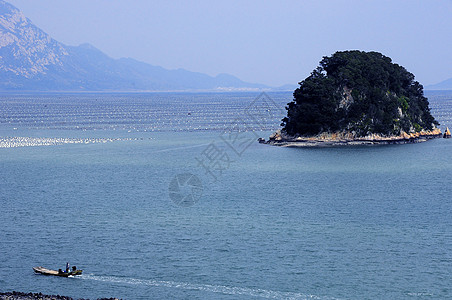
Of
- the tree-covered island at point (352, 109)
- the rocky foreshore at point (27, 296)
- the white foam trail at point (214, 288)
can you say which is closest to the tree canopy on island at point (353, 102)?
the tree-covered island at point (352, 109)

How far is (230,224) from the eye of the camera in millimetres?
59875

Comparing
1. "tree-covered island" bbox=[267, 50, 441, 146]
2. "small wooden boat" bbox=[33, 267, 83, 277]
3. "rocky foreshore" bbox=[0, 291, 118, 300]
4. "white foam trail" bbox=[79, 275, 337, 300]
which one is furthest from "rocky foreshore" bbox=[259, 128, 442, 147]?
"rocky foreshore" bbox=[0, 291, 118, 300]

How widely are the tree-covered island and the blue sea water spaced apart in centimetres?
1552

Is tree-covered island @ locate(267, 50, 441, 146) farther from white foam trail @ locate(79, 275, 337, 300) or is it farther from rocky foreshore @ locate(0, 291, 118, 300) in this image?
rocky foreshore @ locate(0, 291, 118, 300)

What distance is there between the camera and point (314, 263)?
47.7 meters

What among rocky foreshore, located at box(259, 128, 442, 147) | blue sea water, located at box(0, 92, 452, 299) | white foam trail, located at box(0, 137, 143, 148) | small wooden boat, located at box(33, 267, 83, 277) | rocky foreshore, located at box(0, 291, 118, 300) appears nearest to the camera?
rocky foreshore, located at box(0, 291, 118, 300)

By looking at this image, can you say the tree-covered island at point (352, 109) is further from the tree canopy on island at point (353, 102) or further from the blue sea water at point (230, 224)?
the blue sea water at point (230, 224)

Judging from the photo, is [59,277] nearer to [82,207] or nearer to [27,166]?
[82,207]

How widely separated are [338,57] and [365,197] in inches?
2911

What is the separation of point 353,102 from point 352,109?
93.1 inches

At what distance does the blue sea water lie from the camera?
43500mm

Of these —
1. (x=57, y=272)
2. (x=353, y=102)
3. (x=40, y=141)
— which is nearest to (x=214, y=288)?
(x=57, y=272)

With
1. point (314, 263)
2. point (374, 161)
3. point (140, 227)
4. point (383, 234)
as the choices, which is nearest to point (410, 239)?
point (383, 234)

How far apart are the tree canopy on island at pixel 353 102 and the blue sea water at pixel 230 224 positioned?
16405mm
